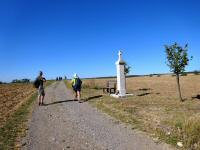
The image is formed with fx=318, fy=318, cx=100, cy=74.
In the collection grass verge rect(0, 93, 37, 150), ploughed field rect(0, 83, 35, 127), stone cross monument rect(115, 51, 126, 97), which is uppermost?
stone cross monument rect(115, 51, 126, 97)

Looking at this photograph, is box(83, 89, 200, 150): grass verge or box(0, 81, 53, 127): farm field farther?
box(0, 81, 53, 127): farm field

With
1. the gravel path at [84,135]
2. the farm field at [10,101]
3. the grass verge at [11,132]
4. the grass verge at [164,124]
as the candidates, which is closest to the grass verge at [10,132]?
the grass verge at [11,132]

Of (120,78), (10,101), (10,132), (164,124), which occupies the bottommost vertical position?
(10,132)

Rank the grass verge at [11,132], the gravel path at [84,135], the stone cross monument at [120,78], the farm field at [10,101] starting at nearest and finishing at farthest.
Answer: the gravel path at [84,135] → the grass verge at [11,132] → the farm field at [10,101] → the stone cross monument at [120,78]

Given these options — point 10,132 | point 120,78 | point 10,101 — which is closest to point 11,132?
point 10,132

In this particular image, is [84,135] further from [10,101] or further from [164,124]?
[10,101]

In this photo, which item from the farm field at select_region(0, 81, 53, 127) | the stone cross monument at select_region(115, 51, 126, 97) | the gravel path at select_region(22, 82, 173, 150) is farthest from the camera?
the stone cross monument at select_region(115, 51, 126, 97)

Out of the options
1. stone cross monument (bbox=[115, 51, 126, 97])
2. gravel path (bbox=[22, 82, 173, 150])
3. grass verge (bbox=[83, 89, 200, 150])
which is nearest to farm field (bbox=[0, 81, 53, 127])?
gravel path (bbox=[22, 82, 173, 150])

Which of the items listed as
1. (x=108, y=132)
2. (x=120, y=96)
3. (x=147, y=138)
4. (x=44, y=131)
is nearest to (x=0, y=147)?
(x=44, y=131)

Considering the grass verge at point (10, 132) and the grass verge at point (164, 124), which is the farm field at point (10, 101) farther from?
the grass verge at point (164, 124)

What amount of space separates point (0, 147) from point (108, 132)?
3.29m

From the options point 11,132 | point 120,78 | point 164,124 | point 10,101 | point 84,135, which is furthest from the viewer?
point 10,101

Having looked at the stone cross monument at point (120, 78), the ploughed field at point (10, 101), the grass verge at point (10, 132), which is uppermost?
the stone cross monument at point (120, 78)

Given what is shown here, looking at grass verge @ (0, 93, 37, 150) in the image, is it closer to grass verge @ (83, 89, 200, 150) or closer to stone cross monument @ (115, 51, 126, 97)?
grass verge @ (83, 89, 200, 150)
